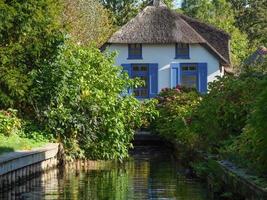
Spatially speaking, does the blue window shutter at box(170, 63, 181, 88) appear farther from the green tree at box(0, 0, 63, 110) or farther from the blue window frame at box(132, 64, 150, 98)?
the green tree at box(0, 0, 63, 110)

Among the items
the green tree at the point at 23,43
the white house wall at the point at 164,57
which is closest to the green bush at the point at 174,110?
the green tree at the point at 23,43

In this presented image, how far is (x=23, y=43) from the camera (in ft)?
90.5

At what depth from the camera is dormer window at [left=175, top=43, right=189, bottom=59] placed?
184 feet

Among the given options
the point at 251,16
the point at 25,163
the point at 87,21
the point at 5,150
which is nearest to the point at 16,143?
the point at 5,150

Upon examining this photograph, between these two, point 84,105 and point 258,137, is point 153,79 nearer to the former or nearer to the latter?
point 84,105

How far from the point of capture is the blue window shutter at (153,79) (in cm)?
5553

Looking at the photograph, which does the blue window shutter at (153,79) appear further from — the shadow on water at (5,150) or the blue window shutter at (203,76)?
the shadow on water at (5,150)

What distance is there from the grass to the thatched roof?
30161 mm

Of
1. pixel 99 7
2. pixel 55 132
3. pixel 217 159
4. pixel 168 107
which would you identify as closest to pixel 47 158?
pixel 55 132

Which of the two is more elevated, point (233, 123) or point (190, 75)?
point (190, 75)

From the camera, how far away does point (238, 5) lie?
334 feet

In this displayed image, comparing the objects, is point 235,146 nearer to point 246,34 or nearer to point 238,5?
point 246,34

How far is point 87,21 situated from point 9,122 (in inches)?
1350

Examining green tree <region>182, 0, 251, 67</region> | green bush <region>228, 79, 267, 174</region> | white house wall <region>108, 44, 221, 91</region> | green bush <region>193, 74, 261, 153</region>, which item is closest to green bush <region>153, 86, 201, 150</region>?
green bush <region>193, 74, 261, 153</region>
